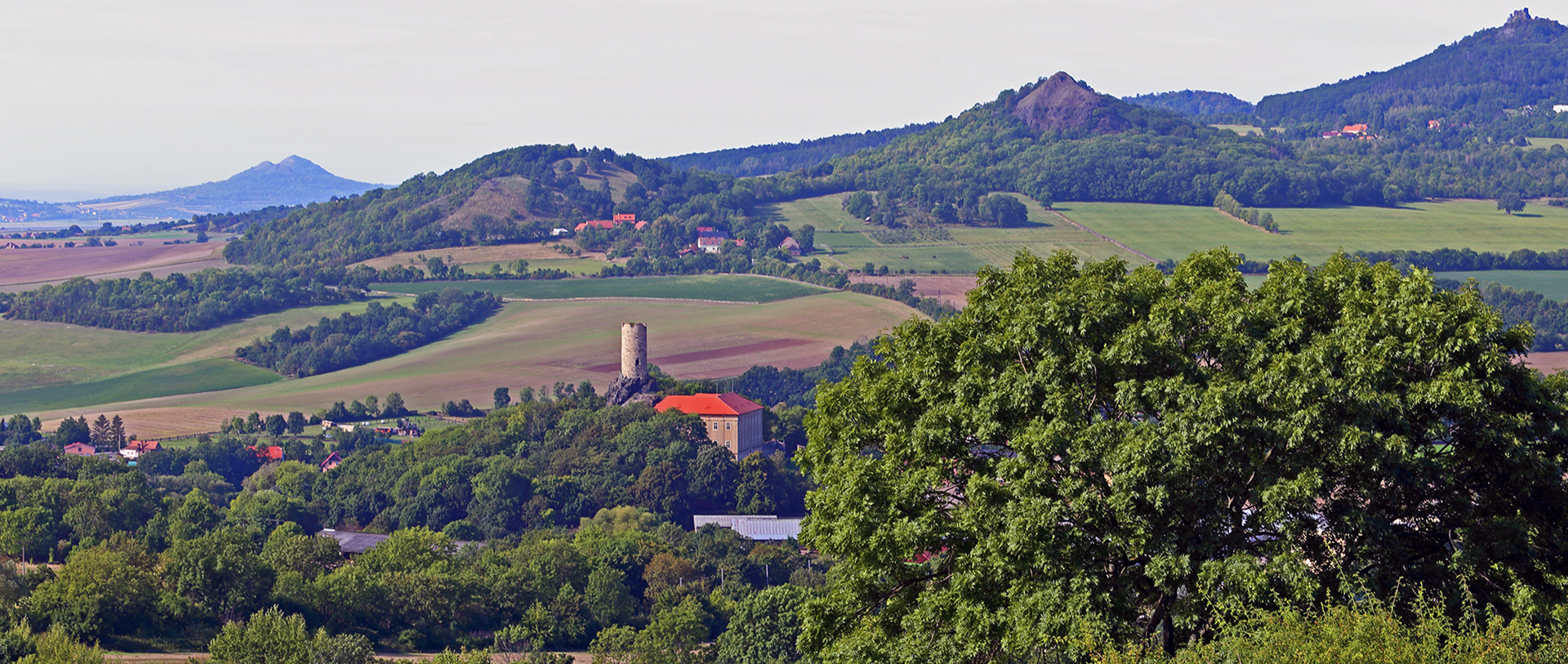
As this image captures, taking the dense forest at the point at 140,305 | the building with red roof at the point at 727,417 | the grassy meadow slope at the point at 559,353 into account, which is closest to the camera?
the building with red roof at the point at 727,417

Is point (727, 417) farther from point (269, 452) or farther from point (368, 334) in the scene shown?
point (368, 334)

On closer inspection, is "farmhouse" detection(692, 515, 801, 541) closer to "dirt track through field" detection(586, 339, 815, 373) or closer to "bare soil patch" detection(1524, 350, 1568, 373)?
"dirt track through field" detection(586, 339, 815, 373)

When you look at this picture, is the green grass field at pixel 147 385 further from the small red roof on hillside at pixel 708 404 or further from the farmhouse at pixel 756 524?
the farmhouse at pixel 756 524

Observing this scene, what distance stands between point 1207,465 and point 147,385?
14668 centimetres

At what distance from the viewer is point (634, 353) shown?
4970 inches

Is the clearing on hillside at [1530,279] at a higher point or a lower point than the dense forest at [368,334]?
higher

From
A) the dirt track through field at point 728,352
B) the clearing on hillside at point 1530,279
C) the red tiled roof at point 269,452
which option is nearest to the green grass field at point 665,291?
the dirt track through field at point 728,352

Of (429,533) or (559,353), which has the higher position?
(429,533)

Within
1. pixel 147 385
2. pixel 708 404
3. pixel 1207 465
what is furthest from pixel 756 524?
pixel 147 385

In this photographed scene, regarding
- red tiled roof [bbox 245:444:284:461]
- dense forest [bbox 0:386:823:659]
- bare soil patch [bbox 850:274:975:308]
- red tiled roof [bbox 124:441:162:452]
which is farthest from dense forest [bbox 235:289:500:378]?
bare soil patch [bbox 850:274:975:308]

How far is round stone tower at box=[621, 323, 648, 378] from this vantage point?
12500 centimetres

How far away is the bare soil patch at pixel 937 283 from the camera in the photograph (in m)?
179

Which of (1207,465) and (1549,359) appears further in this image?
(1549,359)

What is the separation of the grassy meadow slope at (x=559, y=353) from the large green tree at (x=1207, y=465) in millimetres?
117578
